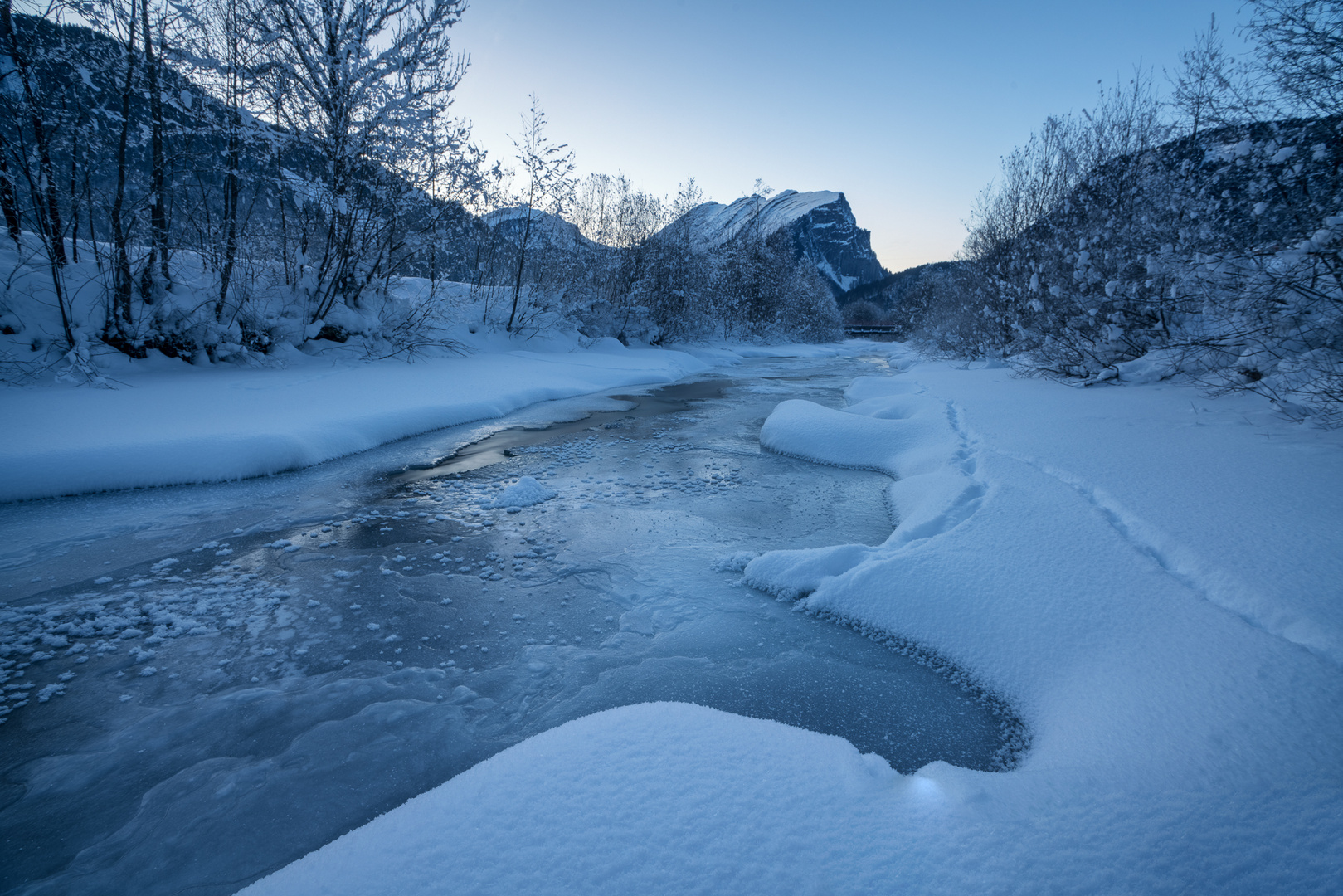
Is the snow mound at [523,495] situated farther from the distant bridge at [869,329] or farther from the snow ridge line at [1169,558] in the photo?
the distant bridge at [869,329]

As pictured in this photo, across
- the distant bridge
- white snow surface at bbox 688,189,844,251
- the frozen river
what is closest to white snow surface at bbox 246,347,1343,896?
the frozen river

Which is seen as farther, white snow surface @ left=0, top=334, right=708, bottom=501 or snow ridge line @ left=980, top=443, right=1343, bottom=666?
white snow surface @ left=0, top=334, right=708, bottom=501

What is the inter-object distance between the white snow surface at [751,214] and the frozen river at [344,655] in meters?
22.6

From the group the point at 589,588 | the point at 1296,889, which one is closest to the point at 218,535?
the point at 589,588

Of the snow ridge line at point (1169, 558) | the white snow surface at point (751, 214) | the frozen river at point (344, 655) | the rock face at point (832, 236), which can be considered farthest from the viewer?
the rock face at point (832, 236)

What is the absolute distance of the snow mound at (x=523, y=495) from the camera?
4.30 m

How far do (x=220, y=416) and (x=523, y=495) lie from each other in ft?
12.1

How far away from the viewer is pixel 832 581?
2869 mm

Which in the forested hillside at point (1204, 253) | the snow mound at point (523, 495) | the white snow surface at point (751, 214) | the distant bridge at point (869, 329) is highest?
the white snow surface at point (751, 214)

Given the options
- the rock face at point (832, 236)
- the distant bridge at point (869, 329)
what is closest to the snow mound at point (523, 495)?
the distant bridge at point (869, 329)

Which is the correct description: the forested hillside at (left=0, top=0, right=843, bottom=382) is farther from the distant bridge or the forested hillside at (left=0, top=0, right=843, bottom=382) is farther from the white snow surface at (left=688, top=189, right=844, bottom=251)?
the distant bridge

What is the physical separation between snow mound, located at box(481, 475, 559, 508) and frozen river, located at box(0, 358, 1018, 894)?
0.07 m

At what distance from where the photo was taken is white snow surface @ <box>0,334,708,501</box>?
4219mm

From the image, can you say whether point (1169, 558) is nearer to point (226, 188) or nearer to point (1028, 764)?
point (1028, 764)
